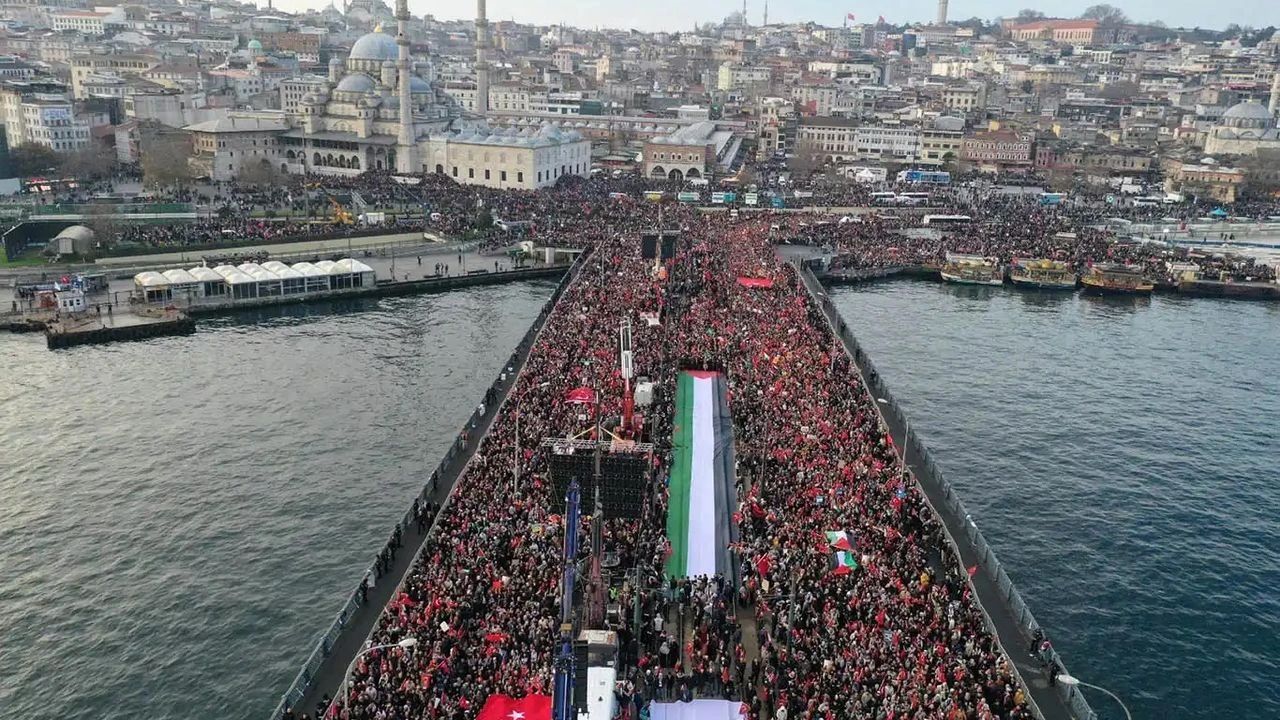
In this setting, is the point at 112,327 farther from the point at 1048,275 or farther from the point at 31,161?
the point at 1048,275

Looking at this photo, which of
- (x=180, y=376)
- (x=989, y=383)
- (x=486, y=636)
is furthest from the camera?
(x=989, y=383)

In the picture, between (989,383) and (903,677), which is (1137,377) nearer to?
(989,383)

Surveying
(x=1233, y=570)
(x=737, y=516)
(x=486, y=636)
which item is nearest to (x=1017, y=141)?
(x=1233, y=570)

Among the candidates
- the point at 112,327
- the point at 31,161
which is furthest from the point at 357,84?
the point at 112,327

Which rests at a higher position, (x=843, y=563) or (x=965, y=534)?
(x=843, y=563)

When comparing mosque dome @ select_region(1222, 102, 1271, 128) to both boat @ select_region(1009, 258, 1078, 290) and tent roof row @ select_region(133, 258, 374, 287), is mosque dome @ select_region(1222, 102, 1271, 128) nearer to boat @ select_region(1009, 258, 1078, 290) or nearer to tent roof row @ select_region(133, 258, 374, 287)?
boat @ select_region(1009, 258, 1078, 290)

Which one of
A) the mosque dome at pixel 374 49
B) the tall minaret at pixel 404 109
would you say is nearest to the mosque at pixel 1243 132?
the tall minaret at pixel 404 109

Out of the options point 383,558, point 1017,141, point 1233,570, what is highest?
point 1017,141

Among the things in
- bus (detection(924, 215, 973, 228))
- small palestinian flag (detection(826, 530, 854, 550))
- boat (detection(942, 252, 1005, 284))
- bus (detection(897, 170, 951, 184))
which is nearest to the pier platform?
small palestinian flag (detection(826, 530, 854, 550))
